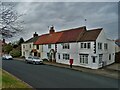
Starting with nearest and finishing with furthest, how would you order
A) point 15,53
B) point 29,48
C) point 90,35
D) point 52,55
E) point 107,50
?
point 90,35, point 107,50, point 52,55, point 29,48, point 15,53

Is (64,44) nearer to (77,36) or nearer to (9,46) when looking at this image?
(77,36)

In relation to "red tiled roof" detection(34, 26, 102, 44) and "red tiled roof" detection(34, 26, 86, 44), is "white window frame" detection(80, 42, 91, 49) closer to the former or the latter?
"red tiled roof" detection(34, 26, 102, 44)

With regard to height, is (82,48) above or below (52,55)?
above

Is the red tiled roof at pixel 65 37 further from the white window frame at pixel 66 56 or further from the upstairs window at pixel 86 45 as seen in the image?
the upstairs window at pixel 86 45

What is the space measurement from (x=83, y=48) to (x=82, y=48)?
346 mm

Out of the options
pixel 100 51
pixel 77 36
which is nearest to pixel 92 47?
pixel 100 51

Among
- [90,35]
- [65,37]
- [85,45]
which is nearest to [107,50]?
[90,35]

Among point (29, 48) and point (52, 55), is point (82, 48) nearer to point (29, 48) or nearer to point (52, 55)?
point (52, 55)

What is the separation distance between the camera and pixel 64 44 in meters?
45.2

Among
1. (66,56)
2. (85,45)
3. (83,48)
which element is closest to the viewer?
(85,45)

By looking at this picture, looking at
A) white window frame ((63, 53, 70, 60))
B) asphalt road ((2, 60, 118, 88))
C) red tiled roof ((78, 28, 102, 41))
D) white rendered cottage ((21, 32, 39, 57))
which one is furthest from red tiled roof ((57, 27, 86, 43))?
asphalt road ((2, 60, 118, 88))

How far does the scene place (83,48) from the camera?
38.9 metres

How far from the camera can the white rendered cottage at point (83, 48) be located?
36781 millimetres

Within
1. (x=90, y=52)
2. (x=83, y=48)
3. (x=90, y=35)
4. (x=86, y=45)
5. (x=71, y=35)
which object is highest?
(x=71, y=35)
